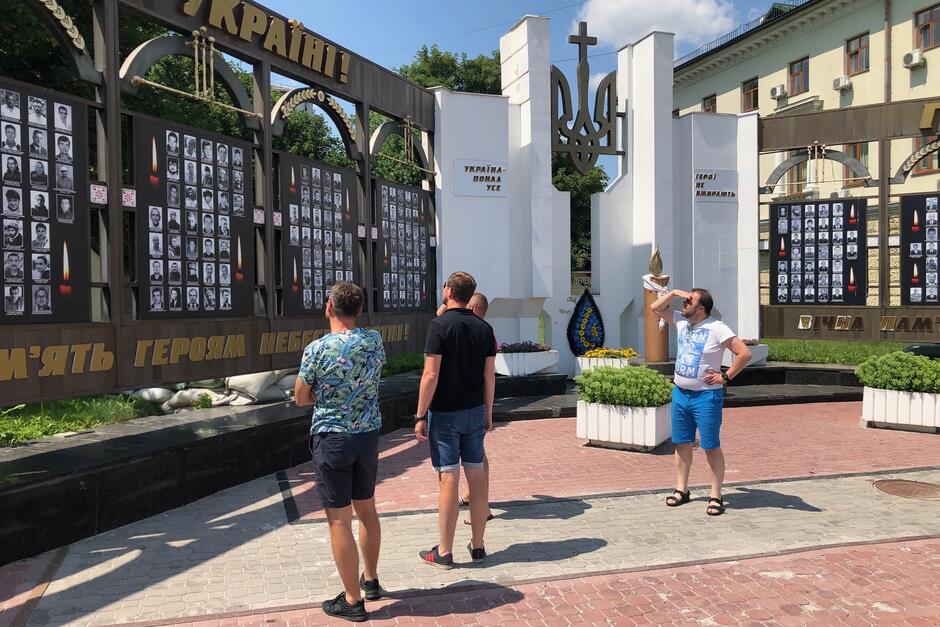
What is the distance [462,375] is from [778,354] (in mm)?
13824

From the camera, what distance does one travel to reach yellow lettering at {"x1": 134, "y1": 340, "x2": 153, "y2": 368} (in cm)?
754

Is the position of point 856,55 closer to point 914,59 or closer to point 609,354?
point 914,59

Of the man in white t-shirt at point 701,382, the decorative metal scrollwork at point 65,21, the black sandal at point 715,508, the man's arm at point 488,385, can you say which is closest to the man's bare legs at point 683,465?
the man in white t-shirt at point 701,382

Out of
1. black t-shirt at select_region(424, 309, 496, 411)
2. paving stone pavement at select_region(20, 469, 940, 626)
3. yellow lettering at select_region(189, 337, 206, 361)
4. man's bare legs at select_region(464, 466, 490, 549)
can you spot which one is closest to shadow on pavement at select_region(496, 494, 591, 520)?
paving stone pavement at select_region(20, 469, 940, 626)

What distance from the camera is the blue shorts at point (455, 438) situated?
202 inches

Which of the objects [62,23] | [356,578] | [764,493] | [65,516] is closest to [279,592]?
[356,578]

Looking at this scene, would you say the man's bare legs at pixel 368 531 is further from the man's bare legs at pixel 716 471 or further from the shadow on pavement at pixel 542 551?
the man's bare legs at pixel 716 471

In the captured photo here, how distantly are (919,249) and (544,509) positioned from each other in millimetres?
13311

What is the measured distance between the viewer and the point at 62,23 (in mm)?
6723

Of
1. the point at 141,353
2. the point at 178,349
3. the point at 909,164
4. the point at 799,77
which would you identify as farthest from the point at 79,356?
the point at 799,77

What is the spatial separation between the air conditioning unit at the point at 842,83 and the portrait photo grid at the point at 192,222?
24.7 meters

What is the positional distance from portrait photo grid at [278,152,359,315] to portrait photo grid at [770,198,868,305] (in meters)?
10.9

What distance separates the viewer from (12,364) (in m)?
6.19

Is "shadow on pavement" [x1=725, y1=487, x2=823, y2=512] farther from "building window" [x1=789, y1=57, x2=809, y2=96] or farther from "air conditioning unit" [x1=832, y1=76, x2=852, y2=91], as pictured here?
"building window" [x1=789, y1=57, x2=809, y2=96]
